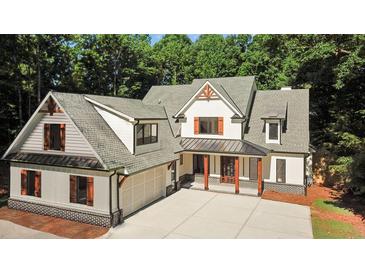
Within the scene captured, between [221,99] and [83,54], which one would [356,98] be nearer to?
[221,99]

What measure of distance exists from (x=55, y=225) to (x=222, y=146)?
12.3 meters

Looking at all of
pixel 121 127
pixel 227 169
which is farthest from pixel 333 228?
pixel 121 127

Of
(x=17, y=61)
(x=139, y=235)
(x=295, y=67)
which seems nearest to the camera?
(x=139, y=235)

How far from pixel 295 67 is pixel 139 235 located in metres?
25.5

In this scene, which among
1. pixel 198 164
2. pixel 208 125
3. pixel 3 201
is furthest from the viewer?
pixel 198 164

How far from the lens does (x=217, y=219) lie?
1448cm

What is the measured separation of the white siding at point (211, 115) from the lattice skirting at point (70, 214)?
34.8 ft

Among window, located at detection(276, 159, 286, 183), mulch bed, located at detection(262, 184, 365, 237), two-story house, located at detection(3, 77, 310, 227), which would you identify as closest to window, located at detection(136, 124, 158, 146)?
two-story house, located at detection(3, 77, 310, 227)

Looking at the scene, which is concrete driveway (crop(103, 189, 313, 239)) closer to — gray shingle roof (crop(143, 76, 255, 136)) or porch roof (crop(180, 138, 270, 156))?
porch roof (crop(180, 138, 270, 156))

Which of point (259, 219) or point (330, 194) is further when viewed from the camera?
point (330, 194)

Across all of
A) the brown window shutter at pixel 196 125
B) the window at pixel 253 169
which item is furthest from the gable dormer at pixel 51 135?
the window at pixel 253 169

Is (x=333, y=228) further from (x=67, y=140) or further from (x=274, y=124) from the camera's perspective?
(x=67, y=140)

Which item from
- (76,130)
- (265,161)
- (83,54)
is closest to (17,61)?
(83,54)

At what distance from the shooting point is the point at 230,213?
15.5m
